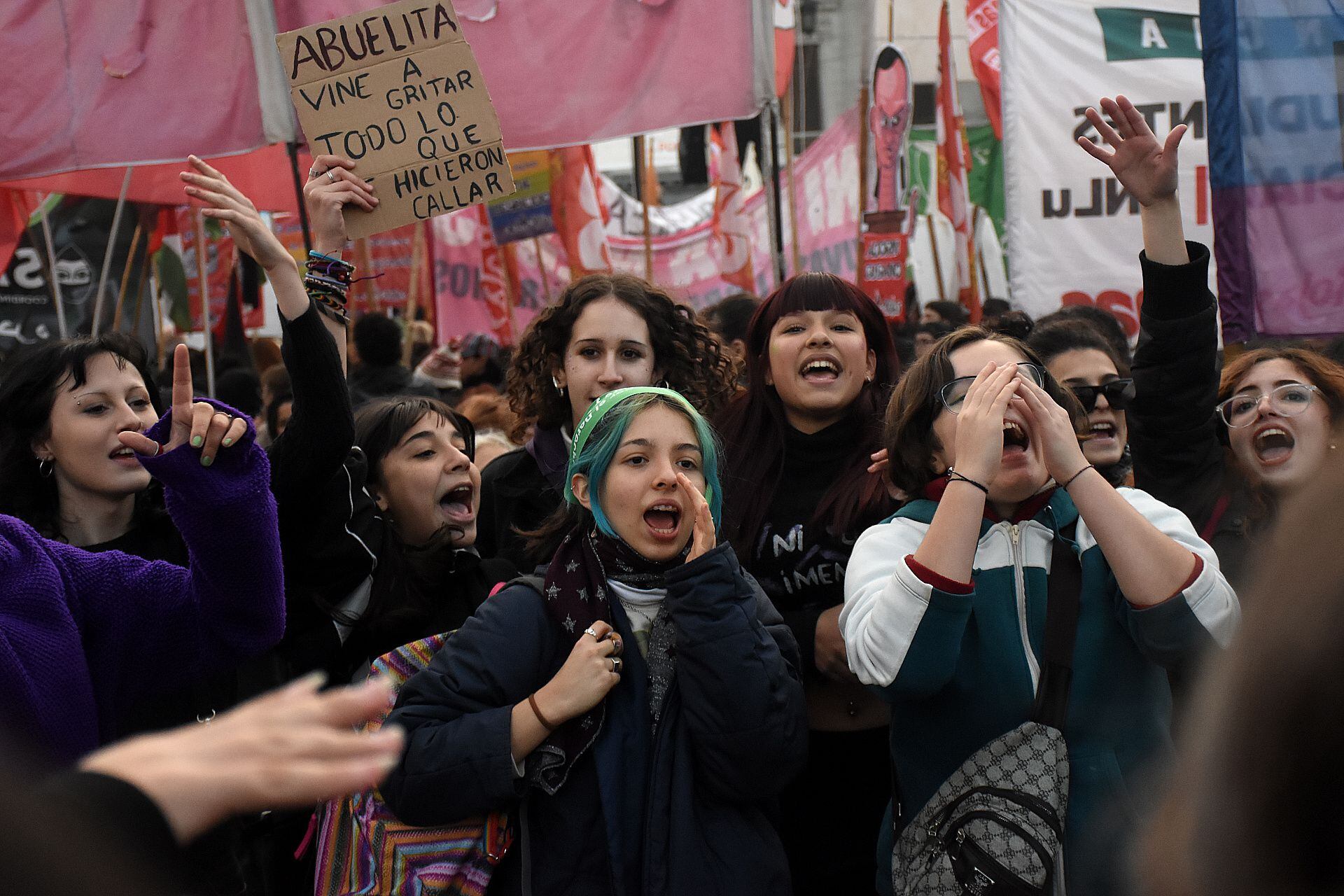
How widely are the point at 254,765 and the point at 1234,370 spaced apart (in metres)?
2.74

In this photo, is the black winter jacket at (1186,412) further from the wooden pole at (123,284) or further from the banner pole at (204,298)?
the wooden pole at (123,284)

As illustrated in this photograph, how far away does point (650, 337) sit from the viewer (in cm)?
340

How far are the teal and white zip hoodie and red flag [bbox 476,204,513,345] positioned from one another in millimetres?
6847

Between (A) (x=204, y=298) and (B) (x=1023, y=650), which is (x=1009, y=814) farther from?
(A) (x=204, y=298)

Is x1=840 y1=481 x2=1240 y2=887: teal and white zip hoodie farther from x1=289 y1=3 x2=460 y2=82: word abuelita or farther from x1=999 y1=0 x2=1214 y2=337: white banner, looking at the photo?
x1=999 y1=0 x2=1214 y2=337: white banner

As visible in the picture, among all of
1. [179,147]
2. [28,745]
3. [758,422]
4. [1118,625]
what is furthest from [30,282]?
[1118,625]

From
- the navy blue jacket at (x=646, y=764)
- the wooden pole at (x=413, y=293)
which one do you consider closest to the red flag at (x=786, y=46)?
the wooden pole at (x=413, y=293)

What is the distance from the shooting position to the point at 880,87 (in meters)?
6.96

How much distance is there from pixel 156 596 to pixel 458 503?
3.99 ft

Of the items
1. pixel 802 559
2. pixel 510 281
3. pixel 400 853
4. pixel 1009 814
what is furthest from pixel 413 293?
Result: pixel 1009 814

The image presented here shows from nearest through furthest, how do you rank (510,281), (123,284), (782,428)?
(782,428)
(123,284)
(510,281)

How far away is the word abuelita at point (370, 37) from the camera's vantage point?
3629mm

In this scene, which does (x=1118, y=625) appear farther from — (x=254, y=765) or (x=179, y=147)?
(x=179, y=147)

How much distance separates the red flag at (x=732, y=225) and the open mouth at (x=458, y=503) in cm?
388
